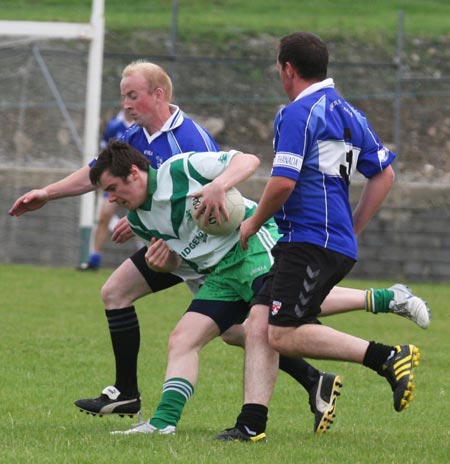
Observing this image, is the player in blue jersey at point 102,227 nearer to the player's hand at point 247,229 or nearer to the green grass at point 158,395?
the green grass at point 158,395

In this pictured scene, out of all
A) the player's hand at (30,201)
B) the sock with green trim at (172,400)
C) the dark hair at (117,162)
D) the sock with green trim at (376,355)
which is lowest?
the sock with green trim at (172,400)

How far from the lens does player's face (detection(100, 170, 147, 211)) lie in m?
6.25

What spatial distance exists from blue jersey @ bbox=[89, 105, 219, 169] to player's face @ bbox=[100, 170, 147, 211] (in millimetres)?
645

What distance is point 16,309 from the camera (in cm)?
1238

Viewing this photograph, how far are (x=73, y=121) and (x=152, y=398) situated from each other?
31.7 ft

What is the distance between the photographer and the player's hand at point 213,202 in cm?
599

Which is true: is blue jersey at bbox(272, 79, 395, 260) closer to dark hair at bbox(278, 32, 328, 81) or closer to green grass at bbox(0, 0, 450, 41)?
dark hair at bbox(278, 32, 328, 81)

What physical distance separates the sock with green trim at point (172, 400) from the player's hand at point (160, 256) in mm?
670

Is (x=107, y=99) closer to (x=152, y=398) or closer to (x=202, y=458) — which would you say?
(x=152, y=398)

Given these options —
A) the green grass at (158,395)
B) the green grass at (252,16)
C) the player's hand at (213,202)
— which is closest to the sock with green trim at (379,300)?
the green grass at (158,395)

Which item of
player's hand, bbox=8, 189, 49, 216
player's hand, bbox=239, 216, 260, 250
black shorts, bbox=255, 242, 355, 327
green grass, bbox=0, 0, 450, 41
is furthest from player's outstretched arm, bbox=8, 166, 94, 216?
green grass, bbox=0, 0, 450, 41

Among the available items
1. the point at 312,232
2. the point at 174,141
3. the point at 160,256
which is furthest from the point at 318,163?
the point at 174,141

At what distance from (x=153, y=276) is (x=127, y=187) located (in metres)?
0.85

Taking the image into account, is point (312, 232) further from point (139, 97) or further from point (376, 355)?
point (139, 97)
